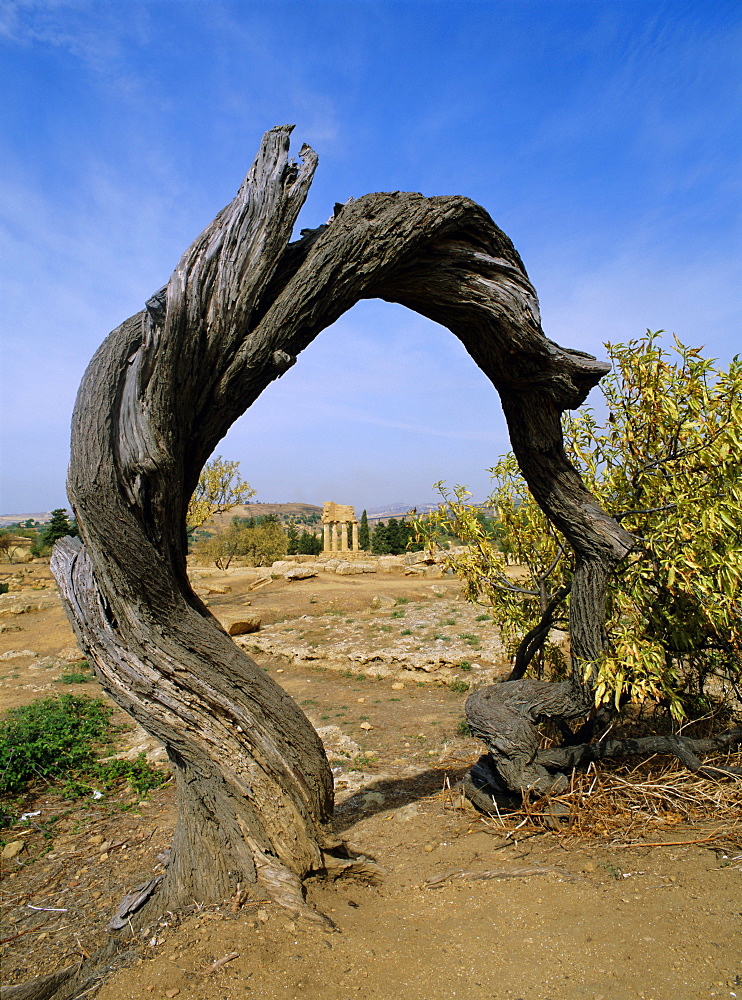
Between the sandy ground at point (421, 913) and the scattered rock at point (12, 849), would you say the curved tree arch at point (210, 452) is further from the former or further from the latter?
the scattered rock at point (12, 849)

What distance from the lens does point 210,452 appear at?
2842mm

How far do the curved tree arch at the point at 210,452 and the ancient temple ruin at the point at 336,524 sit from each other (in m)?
31.2

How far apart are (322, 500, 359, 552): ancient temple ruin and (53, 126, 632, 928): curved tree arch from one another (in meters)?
31.2

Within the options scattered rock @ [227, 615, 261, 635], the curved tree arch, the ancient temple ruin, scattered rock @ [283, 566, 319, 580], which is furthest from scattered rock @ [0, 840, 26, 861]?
the ancient temple ruin

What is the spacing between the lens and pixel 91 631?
2662 mm

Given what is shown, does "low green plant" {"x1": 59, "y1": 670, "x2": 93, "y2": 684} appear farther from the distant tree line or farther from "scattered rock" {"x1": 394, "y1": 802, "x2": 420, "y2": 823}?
the distant tree line

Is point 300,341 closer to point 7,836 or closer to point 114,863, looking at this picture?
point 114,863

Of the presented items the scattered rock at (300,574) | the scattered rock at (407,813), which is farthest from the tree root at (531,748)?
the scattered rock at (300,574)

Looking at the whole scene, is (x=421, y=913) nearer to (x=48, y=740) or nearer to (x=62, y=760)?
(x=62, y=760)

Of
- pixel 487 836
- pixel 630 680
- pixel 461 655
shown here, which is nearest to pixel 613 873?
pixel 487 836

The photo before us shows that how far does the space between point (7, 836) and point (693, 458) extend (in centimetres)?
577

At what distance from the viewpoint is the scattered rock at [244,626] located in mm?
12164

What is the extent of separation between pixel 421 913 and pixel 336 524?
33086mm

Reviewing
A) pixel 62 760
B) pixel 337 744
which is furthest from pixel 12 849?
pixel 337 744
